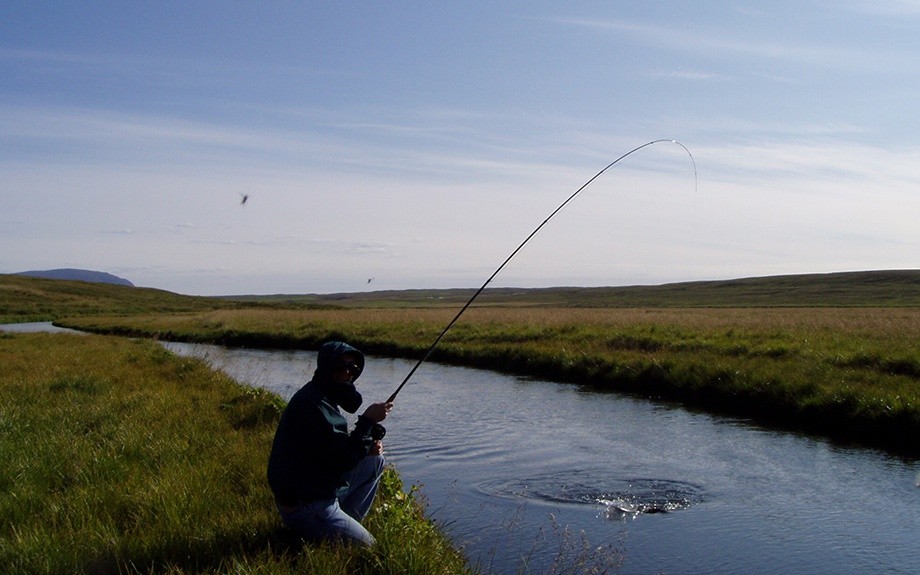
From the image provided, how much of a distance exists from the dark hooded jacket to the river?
198 cm

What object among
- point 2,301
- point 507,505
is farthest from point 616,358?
point 2,301

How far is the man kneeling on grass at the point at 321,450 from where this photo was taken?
5.44m

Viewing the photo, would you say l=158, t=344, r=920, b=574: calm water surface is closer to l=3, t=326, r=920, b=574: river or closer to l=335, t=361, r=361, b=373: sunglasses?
l=3, t=326, r=920, b=574: river

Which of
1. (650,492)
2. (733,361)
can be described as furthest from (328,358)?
(733,361)

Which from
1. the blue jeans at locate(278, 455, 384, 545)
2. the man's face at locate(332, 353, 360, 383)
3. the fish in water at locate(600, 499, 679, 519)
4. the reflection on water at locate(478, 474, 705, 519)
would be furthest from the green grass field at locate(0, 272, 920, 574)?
the fish in water at locate(600, 499, 679, 519)

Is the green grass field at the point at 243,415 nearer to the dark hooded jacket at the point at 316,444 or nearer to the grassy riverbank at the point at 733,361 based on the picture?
the grassy riverbank at the point at 733,361

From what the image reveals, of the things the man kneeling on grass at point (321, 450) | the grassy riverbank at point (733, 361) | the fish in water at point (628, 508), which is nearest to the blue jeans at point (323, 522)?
the man kneeling on grass at point (321, 450)

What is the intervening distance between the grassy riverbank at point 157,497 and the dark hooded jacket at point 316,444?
0.42m

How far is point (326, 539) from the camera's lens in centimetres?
538

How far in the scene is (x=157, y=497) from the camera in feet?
21.0

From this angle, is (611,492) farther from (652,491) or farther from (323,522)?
(323,522)

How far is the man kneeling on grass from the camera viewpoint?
544 centimetres

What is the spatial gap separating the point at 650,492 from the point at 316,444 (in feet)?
19.8

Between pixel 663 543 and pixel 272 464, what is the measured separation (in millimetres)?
4608
